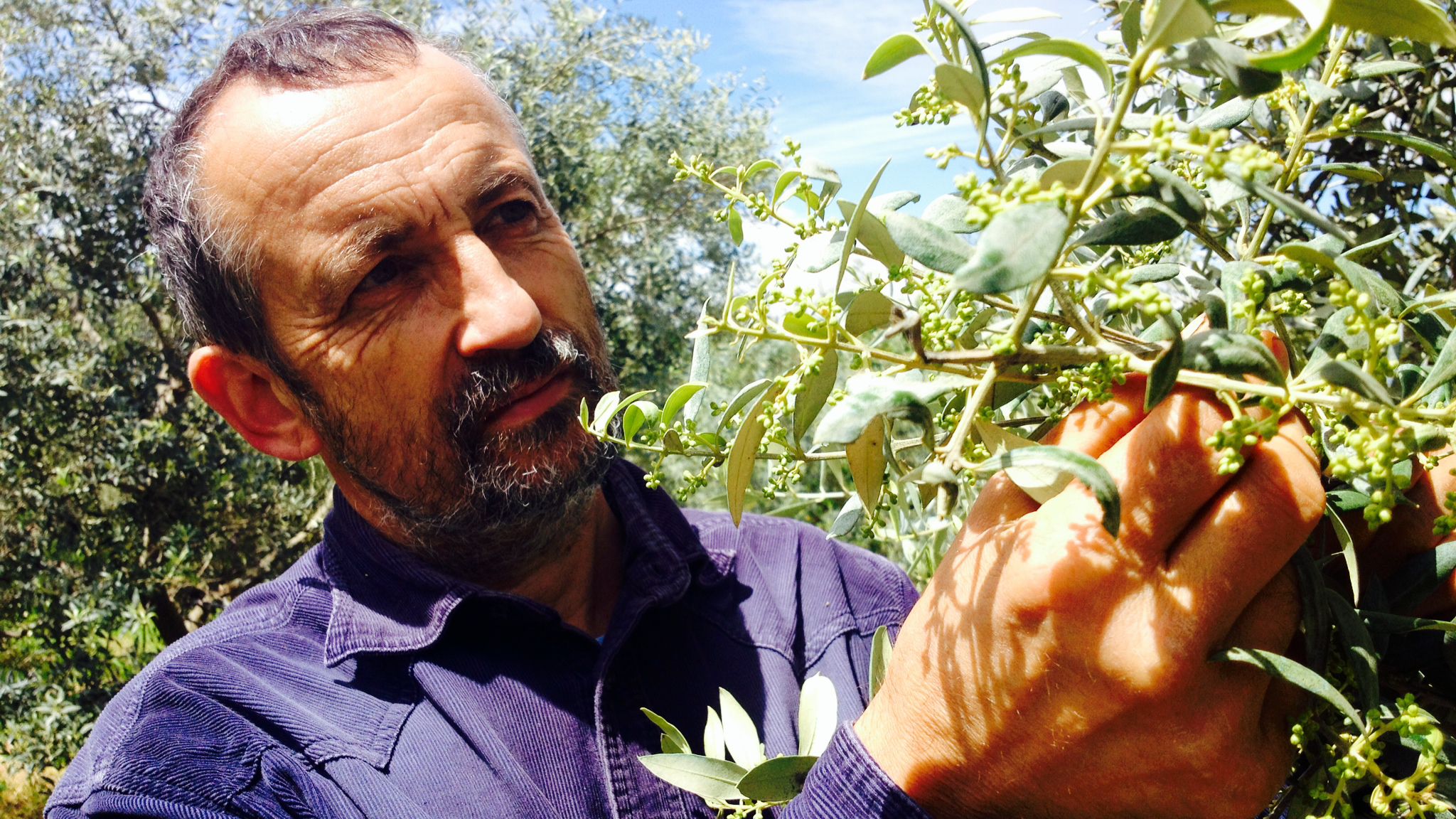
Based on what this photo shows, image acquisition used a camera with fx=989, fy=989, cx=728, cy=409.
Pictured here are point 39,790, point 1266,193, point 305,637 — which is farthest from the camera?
point 39,790

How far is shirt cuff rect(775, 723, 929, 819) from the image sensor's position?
1184 mm

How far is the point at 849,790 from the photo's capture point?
3.99 ft

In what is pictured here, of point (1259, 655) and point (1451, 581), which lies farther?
point (1451, 581)

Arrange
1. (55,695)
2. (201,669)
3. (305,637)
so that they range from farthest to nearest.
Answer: (55,695)
(305,637)
(201,669)

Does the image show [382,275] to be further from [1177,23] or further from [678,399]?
[1177,23]

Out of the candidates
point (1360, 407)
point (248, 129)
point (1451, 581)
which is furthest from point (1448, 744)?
point (248, 129)

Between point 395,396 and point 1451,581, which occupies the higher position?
point 1451,581

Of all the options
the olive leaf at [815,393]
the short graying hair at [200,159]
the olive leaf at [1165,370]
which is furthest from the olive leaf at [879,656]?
the short graying hair at [200,159]

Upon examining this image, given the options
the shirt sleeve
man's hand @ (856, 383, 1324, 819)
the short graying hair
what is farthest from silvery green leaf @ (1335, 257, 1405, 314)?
the short graying hair

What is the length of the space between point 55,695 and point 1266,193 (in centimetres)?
626

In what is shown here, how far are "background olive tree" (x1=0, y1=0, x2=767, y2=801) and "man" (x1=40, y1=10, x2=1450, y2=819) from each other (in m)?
3.89

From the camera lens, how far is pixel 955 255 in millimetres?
814

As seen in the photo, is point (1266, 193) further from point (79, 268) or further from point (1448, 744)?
point (79, 268)

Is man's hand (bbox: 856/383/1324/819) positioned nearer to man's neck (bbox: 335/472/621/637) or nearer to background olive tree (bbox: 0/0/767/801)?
man's neck (bbox: 335/472/621/637)
